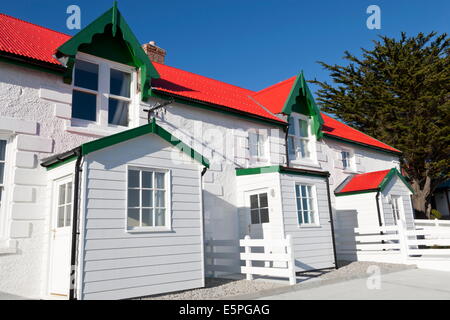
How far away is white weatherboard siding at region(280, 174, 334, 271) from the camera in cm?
1129

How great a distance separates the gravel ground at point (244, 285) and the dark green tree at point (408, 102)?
44.0 ft

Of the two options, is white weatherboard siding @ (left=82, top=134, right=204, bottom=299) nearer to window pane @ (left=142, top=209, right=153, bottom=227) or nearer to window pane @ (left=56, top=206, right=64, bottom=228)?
window pane @ (left=142, top=209, right=153, bottom=227)

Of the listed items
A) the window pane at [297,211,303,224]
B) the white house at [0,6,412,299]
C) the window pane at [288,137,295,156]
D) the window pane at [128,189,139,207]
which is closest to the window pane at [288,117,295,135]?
the window pane at [288,137,295,156]

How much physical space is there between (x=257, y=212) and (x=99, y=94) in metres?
6.02

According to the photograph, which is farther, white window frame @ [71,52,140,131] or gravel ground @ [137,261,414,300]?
white window frame @ [71,52,140,131]

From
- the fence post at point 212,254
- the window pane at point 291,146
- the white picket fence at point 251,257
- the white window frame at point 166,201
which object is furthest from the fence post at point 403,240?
the white window frame at point 166,201

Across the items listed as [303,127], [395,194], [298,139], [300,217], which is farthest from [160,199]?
[395,194]

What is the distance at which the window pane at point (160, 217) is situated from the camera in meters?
8.48

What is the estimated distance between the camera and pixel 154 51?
16750mm

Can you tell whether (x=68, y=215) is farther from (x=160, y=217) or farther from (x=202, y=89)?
(x=202, y=89)

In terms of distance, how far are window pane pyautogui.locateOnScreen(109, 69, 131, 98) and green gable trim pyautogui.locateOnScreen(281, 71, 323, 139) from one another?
6.53 meters

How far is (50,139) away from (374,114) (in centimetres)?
2207

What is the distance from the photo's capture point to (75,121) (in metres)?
9.55

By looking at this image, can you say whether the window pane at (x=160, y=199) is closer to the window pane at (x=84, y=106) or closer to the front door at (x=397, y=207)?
the window pane at (x=84, y=106)
